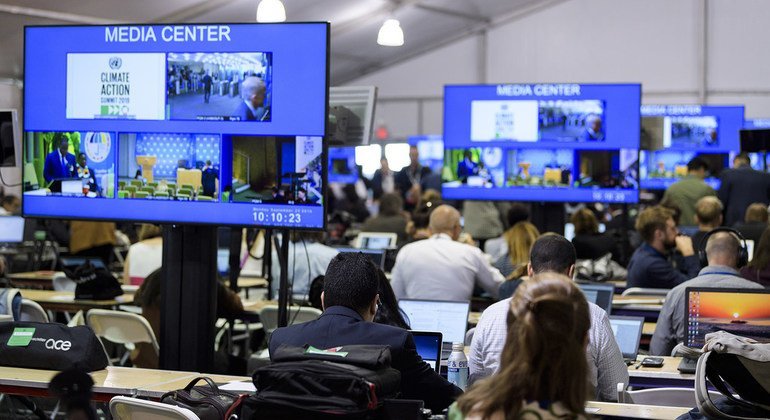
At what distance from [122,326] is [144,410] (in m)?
2.56

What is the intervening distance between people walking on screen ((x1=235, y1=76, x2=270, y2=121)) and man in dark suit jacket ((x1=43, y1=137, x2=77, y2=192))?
973 millimetres

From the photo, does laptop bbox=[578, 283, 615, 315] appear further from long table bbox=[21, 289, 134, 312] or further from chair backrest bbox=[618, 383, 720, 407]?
long table bbox=[21, 289, 134, 312]

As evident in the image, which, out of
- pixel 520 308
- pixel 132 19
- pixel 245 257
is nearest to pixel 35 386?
pixel 520 308

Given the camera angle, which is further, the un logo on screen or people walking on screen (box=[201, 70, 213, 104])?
the un logo on screen

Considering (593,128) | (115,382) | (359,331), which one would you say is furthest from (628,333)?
(593,128)

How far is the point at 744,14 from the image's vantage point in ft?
65.1

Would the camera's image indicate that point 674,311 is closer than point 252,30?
No

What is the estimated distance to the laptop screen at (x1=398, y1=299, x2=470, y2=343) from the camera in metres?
5.72

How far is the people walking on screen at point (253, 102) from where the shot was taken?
17.1 feet

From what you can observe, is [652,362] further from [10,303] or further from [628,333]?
[10,303]

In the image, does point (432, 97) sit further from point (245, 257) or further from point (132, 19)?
point (245, 257)

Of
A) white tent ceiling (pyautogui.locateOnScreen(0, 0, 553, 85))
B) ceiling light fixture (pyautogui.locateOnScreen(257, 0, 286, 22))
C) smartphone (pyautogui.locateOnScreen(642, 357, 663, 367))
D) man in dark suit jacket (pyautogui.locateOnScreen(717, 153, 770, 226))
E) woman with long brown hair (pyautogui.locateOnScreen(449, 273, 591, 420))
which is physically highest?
white tent ceiling (pyautogui.locateOnScreen(0, 0, 553, 85))

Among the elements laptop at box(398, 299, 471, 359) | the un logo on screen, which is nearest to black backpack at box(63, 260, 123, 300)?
the un logo on screen

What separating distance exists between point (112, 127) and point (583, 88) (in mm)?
5012
